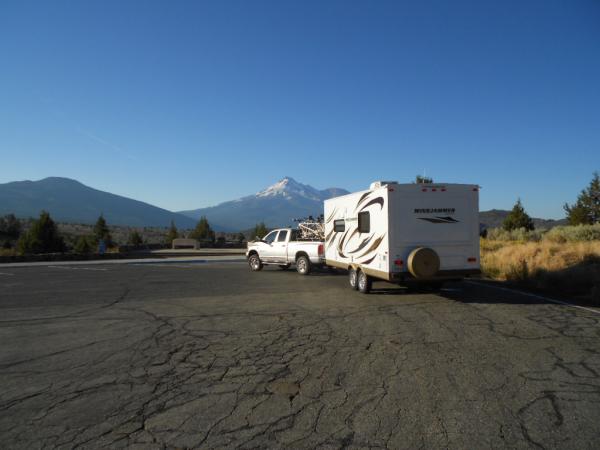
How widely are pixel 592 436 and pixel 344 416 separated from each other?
7.11ft

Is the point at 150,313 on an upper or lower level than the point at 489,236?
lower

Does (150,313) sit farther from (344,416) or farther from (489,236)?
(489,236)

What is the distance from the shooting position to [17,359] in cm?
633

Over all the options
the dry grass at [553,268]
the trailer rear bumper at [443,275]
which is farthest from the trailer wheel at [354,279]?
the dry grass at [553,268]

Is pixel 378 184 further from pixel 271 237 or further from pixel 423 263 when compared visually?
pixel 271 237

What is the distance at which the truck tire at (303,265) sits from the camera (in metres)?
17.7

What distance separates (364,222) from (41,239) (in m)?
37.3

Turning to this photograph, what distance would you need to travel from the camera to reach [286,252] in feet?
62.0

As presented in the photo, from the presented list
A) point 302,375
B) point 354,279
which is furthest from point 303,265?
point 302,375

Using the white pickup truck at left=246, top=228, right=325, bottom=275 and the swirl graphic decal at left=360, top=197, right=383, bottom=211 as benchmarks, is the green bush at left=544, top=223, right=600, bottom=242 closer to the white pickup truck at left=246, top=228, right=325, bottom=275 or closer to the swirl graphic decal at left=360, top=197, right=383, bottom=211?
the white pickup truck at left=246, top=228, right=325, bottom=275

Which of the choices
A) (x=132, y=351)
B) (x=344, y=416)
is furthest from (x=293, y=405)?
(x=132, y=351)

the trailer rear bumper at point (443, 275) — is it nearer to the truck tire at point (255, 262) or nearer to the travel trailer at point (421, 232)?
the travel trailer at point (421, 232)

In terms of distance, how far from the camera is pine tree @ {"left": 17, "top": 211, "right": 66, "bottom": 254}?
39531mm

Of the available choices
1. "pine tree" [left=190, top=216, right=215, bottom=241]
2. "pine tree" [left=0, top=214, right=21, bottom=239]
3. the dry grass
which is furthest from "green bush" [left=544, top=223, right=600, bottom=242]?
"pine tree" [left=0, top=214, right=21, bottom=239]
